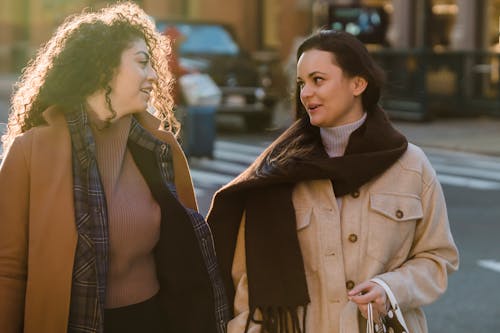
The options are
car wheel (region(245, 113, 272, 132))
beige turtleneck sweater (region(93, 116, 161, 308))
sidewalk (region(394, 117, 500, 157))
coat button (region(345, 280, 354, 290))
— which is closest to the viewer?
beige turtleneck sweater (region(93, 116, 161, 308))

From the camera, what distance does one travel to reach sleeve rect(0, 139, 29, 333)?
297 cm

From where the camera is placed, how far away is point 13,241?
297 centimetres

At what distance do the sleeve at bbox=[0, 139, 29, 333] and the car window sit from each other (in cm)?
1692

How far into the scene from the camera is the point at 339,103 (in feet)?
10.8

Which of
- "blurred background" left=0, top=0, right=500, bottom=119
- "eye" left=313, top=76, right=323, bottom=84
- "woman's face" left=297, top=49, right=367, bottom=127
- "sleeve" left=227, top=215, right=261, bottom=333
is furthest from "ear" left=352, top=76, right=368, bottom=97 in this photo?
"blurred background" left=0, top=0, right=500, bottom=119

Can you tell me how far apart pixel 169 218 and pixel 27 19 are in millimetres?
39483

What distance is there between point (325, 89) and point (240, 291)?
664mm

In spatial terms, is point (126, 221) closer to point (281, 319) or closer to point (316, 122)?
point (281, 319)

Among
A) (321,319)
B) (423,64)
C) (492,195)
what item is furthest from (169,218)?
(423,64)

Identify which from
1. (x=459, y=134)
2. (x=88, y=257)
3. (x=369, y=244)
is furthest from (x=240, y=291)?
(x=459, y=134)

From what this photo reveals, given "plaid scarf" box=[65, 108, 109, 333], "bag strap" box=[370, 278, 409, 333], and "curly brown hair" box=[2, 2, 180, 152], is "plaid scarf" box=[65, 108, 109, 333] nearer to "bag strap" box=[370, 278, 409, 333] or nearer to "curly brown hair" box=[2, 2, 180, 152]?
"curly brown hair" box=[2, 2, 180, 152]

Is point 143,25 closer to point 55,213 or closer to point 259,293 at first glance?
point 55,213

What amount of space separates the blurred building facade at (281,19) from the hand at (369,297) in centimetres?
1535

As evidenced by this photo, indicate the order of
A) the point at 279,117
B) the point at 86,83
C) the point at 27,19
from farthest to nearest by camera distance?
the point at 27,19, the point at 279,117, the point at 86,83
